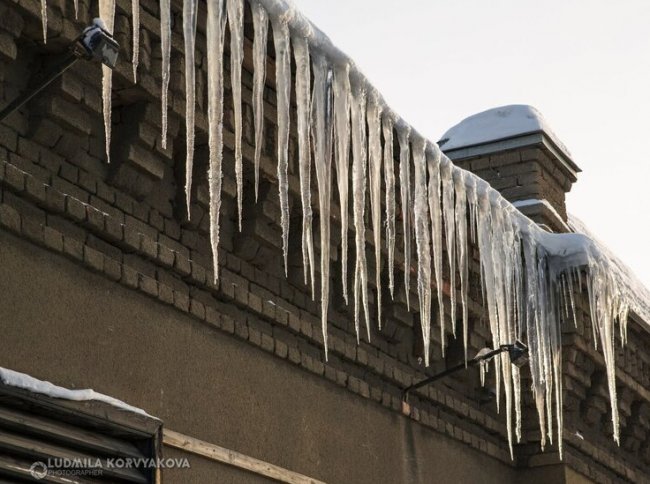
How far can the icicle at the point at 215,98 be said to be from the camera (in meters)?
7.11

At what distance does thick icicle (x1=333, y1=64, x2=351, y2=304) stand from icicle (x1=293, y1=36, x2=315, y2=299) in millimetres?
316

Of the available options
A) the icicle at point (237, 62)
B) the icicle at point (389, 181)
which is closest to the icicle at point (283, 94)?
the icicle at point (237, 62)

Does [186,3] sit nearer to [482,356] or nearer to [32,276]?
[32,276]

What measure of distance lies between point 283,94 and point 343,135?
70cm

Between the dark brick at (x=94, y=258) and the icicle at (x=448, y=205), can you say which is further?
the icicle at (x=448, y=205)

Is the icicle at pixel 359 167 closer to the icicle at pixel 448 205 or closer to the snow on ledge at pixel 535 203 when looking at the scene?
the icicle at pixel 448 205

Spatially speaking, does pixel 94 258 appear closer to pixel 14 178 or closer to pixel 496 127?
pixel 14 178

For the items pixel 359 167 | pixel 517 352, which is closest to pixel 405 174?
pixel 359 167

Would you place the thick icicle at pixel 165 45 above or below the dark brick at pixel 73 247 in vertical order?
above

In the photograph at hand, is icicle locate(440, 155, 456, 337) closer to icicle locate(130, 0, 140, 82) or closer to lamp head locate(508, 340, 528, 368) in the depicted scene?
lamp head locate(508, 340, 528, 368)

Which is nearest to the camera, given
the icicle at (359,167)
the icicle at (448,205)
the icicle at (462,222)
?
the icicle at (359,167)

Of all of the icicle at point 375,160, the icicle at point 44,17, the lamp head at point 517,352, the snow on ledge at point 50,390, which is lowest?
the snow on ledge at point 50,390

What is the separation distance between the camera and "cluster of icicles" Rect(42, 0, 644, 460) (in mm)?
7258

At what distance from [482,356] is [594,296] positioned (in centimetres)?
190
